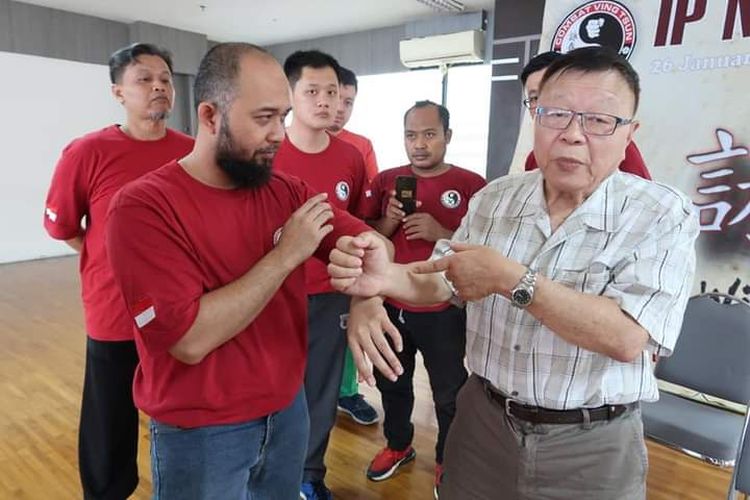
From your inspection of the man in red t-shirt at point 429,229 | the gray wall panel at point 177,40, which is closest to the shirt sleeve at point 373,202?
the man in red t-shirt at point 429,229

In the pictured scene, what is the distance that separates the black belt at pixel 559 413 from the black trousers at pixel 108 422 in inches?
54.5

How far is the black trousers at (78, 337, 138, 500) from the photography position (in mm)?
1856

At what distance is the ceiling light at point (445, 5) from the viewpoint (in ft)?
20.3

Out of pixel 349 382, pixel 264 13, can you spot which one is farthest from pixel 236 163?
pixel 264 13

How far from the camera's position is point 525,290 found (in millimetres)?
952

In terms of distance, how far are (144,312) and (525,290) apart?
744mm

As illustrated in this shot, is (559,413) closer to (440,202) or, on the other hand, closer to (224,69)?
(224,69)

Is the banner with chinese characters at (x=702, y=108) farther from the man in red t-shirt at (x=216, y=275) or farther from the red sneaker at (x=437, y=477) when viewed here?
the man in red t-shirt at (x=216, y=275)

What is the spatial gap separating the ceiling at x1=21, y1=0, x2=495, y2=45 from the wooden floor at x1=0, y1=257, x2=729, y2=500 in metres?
4.76

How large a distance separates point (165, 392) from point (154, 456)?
0.54ft

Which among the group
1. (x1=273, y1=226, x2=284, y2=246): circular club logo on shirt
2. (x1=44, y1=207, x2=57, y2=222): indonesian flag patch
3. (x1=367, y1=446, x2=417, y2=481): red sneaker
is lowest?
(x1=367, y1=446, x2=417, y2=481): red sneaker

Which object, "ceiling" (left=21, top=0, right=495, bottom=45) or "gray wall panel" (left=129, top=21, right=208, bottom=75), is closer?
"ceiling" (left=21, top=0, right=495, bottom=45)

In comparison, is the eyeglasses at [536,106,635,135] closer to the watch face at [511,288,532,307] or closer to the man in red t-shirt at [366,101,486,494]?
the watch face at [511,288,532,307]

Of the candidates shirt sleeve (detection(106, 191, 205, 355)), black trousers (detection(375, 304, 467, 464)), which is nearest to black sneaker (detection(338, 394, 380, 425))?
black trousers (detection(375, 304, 467, 464))
